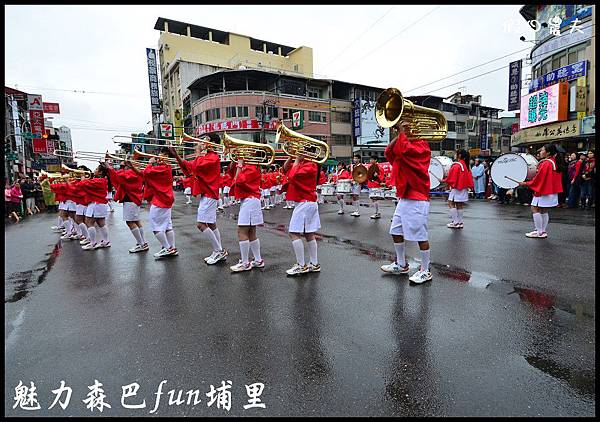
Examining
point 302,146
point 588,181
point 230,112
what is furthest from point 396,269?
point 230,112

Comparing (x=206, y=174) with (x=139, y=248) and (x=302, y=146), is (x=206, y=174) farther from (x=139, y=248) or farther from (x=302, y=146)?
(x=139, y=248)

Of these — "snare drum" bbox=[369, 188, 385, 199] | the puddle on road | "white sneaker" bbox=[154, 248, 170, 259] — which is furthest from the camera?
"snare drum" bbox=[369, 188, 385, 199]

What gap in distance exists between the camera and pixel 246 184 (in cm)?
553

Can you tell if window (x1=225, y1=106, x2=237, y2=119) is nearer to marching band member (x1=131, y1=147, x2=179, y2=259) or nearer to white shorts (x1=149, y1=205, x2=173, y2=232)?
marching band member (x1=131, y1=147, x2=179, y2=259)

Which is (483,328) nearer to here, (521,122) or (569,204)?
(569,204)

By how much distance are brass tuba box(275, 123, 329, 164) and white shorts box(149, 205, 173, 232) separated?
2625mm

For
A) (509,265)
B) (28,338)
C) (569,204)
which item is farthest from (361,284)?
(569,204)

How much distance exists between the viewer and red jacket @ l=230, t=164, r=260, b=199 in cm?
553

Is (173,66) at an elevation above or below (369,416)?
above

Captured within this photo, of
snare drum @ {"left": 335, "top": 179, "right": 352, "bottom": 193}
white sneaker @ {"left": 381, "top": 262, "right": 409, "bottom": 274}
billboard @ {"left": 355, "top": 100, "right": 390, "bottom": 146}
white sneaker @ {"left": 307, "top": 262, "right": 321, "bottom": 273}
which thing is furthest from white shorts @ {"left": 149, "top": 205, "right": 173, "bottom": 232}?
billboard @ {"left": 355, "top": 100, "right": 390, "bottom": 146}

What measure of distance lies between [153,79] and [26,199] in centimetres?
4022

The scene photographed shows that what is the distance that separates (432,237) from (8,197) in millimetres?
17162

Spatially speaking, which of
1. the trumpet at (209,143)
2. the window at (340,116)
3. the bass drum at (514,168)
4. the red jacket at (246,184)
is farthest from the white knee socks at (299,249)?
the window at (340,116)

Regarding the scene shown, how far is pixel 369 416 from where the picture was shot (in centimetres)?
218
